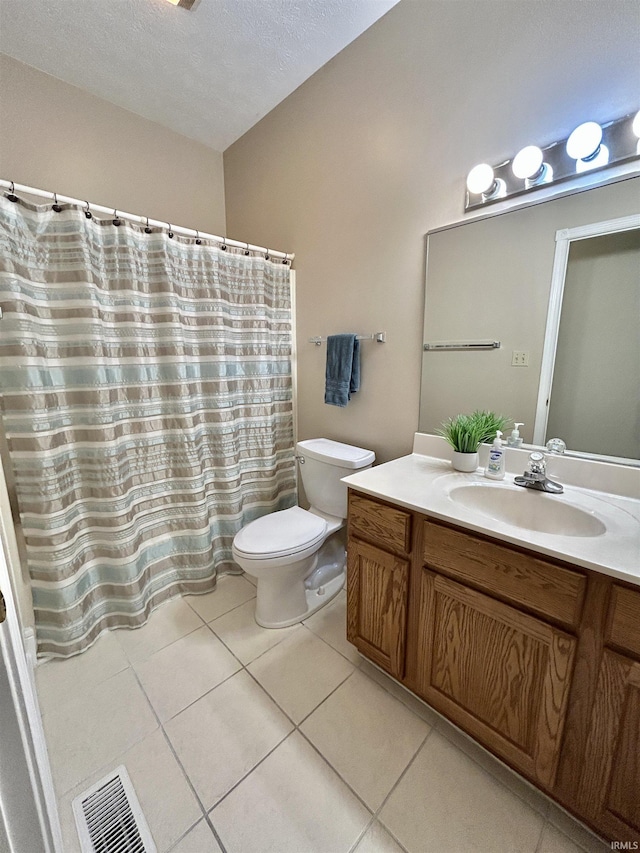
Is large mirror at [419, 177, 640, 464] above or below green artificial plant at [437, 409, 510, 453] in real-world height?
above

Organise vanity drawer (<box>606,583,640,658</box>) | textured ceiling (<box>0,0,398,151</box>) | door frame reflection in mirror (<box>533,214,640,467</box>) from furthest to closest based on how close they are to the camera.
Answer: textured ceiling (<box>0,0,398,151</box>) < door frame reflection in mirror (<box>533,214,640,467</box>) < vanity drawer (<box>606,583,640,658</box>)

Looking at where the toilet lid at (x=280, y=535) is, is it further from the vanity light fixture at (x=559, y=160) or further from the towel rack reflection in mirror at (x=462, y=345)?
the vanity light fixture at (x=559, y=160)

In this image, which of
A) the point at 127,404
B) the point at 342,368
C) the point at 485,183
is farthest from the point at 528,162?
the point at 127,404

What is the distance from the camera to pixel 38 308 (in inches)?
51.4

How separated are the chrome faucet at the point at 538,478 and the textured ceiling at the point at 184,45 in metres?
1.96

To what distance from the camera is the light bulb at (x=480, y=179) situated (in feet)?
4.19

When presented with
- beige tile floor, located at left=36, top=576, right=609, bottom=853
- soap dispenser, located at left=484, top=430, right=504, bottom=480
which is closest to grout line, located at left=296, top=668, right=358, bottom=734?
beige tile floor, located at left=36, top=576, right=609, bottom=853

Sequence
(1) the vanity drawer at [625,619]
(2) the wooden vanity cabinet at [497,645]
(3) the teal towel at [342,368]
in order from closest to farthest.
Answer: (1) the vanity drawer at [625,619]
(2) the wooden vanity cabinet at [497,645]
(3) the teal towel at [342,368]

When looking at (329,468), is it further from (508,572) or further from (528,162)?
(528,162)

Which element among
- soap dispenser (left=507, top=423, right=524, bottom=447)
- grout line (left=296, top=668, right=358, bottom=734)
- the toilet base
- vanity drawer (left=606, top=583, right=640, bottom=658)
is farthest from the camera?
the toilet base

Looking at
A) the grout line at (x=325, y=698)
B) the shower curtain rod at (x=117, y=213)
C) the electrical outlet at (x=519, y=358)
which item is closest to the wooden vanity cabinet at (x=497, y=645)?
the grout line at (x=325, y=698)

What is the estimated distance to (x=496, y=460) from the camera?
1271 mm

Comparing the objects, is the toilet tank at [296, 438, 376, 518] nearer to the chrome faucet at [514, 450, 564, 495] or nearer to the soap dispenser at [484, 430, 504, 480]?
the soap dispenser at [484, 430, 504, 480]

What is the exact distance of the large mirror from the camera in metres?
1.10
